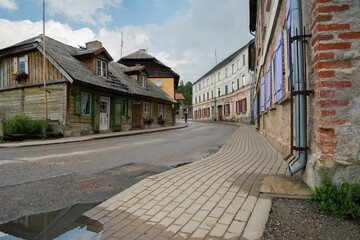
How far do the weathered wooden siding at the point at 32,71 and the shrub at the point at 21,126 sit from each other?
2951 millimetres

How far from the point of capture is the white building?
2836cm

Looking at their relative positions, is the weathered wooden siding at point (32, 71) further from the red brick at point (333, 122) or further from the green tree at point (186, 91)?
the green tree at point (186, 91)

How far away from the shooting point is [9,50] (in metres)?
14.8

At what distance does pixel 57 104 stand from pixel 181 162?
1061cm

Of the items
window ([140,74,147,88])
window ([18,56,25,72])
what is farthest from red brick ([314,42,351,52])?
window ([140,74,147,88])

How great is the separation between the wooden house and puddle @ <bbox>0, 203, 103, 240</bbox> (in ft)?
37.1

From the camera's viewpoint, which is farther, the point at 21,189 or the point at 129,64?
the point at 129,64

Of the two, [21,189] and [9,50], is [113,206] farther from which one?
[9,50]

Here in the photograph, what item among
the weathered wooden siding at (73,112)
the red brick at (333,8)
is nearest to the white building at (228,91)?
the weathered wooden siding at (73,112)

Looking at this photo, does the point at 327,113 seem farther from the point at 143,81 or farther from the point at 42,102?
the point at 143,81

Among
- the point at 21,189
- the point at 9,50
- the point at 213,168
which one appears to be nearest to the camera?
the point at 21,189

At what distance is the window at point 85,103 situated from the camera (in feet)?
45.9

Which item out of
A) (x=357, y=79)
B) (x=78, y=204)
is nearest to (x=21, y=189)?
(x=78, y=204)

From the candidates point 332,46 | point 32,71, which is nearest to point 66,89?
point 32,71
